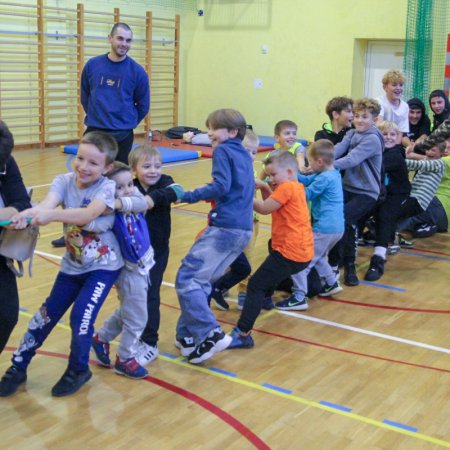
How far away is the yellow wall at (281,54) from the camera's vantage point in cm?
1388

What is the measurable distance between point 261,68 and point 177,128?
2296 mm

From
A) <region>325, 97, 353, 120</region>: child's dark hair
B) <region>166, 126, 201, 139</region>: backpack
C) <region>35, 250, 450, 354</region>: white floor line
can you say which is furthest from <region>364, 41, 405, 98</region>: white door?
<region>35, 250, 450, 354</region>: white floor line

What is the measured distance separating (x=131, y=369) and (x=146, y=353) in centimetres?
26

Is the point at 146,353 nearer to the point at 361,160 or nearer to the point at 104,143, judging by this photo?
the point at 104,143

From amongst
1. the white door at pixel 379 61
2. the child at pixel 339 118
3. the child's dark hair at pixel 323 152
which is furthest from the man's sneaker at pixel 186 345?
the white door at pixel 379 61

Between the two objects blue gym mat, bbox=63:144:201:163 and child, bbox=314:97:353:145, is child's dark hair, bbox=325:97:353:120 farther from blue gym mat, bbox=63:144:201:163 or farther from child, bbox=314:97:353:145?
blue gym mat, bbox=63:144:201:163

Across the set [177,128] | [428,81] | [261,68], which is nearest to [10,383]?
[428,81]

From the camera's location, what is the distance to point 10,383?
144 inches

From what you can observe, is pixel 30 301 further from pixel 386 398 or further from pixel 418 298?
pixel 418 298

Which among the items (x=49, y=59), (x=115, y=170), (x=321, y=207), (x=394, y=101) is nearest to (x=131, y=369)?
(x=115, y=170)

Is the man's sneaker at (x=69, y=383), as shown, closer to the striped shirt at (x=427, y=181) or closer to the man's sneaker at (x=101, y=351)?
the man's sneaker at (x=101, y=351)

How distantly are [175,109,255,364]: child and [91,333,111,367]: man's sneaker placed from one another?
48cm

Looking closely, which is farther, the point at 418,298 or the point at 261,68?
the point at 261,68

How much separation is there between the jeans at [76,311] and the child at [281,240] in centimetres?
107
